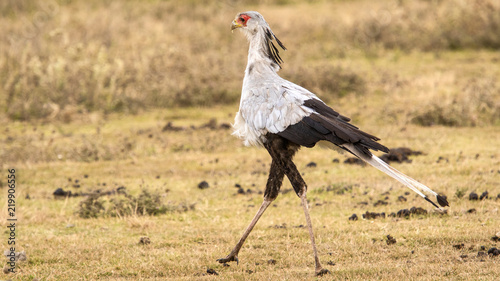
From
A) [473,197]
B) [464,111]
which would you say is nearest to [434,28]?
[464,111]

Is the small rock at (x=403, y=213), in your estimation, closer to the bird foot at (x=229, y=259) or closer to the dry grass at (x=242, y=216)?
the dry grass at (x=242, y=216)

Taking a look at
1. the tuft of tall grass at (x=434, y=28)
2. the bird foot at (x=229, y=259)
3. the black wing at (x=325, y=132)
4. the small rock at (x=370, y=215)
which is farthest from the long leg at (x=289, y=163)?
the tuft of tall grass at (x=434, y=28)

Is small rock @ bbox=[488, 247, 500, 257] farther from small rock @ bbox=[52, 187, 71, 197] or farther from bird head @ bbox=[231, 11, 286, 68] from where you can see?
small rock @ bbox=[52, 187, 71, 197]

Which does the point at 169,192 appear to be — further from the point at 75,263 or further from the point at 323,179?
the point at 75,263

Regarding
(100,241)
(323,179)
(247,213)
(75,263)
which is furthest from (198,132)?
(75,263)

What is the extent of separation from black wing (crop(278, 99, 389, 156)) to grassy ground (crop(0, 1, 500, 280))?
3.90 ft

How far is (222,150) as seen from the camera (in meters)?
11.5

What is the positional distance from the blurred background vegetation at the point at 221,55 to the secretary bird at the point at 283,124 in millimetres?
6981

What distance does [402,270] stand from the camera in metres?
5.50

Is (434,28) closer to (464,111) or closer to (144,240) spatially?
(464,111)

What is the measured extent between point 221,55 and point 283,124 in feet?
38.0

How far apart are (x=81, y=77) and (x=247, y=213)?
308 inches

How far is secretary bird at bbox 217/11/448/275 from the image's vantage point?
5.37 meters

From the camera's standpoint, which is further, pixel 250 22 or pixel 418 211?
pixel 418 211
